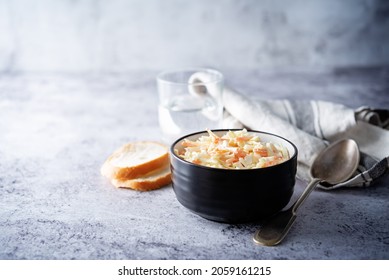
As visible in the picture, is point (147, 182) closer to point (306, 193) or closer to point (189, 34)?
point (306, 193)

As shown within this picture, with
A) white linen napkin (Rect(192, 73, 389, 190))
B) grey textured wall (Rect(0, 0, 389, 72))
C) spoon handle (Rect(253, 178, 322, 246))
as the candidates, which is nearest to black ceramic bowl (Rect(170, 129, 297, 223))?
spoon handle (Rect(253, 178, 322, 246))

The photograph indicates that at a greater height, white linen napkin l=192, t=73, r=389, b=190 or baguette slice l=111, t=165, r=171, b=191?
white linen napkin l=192, t=73, r=389, b=190

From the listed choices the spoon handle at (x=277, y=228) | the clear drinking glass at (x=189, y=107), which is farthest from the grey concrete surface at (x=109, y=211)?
the clear drinking glass at (x=189, y=107)

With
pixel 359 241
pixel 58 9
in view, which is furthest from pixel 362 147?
pixel 58 9

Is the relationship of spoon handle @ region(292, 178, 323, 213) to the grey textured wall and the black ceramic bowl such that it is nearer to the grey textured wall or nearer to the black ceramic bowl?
the black ceramic bowl

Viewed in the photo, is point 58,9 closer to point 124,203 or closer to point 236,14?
point 236,14

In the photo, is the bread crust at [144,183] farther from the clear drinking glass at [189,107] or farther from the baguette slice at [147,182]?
the clear drinking glass at [189,107]

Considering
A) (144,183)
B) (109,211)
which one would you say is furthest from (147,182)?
(109,211)
